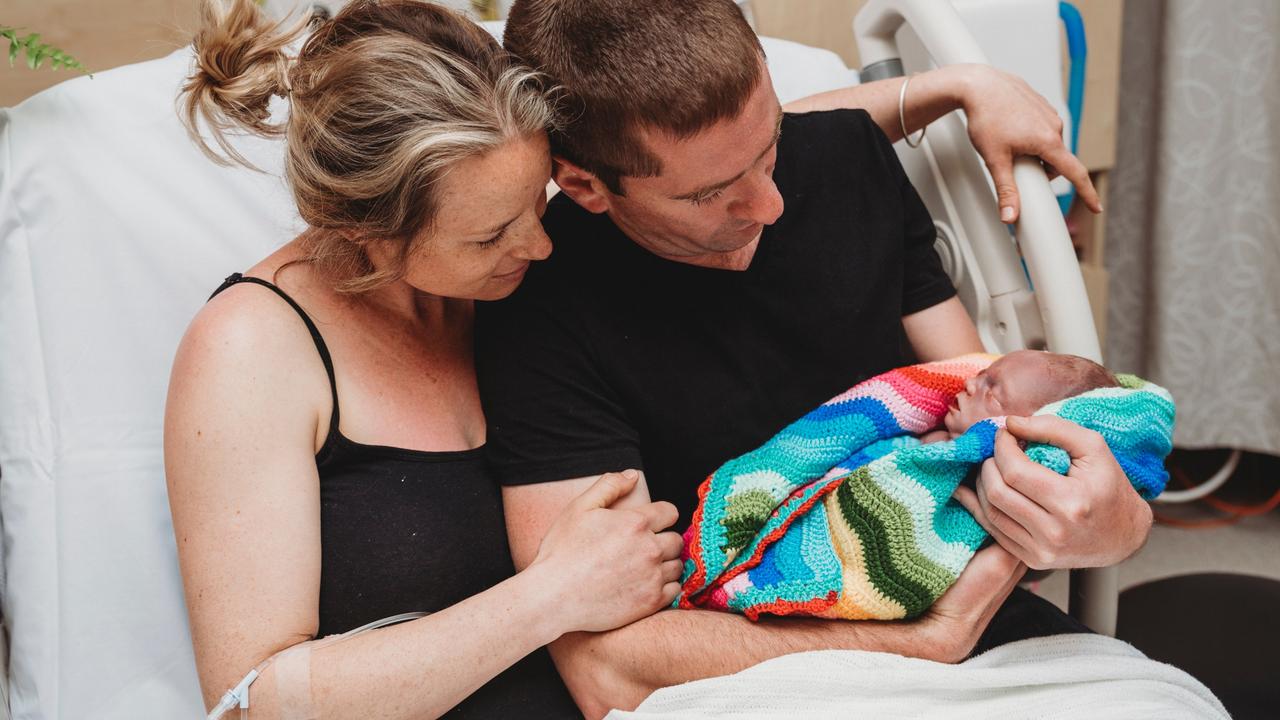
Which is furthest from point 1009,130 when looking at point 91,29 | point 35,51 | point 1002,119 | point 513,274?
point 91,29

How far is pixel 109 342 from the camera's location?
1.27 m

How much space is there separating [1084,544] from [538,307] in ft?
2.25

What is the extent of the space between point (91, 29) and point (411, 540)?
99 centimetres

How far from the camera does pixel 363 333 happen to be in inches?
46.7

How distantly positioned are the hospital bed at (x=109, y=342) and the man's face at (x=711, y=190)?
0.43 meters

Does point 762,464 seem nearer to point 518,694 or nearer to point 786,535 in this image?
point 786,535

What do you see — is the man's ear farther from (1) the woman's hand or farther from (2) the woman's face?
(1) the woman's hand

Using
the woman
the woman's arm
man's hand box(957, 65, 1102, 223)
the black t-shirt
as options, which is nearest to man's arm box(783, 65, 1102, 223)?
man's hand box(957, 65, 1102, 223)

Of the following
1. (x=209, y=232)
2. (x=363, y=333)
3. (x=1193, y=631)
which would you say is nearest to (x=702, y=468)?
(x=363, y=333)

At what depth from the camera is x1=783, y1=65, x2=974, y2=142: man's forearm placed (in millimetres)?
1388

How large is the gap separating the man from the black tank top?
5cm

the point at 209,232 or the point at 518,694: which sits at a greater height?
the point at 209,232

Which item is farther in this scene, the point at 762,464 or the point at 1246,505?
the point at 1246,505

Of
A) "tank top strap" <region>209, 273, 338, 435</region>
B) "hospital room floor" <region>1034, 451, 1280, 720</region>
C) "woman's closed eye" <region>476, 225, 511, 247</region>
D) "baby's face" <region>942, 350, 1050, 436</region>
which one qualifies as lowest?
"hospital room floor" <region>1034, 451, 1280, 720</region>
